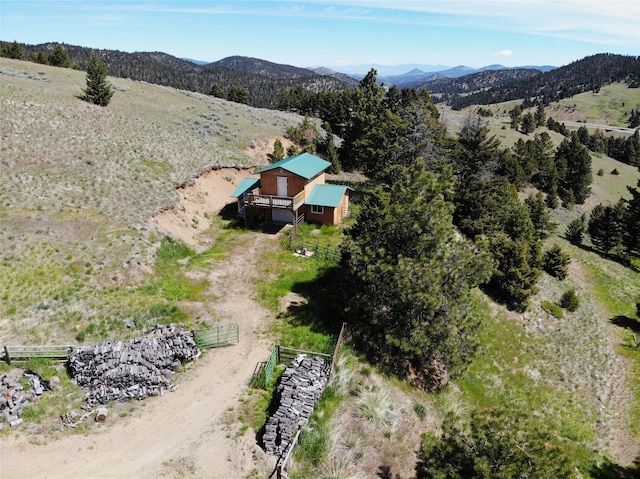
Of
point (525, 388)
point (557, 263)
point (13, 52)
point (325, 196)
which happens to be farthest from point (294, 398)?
point (13, 52)

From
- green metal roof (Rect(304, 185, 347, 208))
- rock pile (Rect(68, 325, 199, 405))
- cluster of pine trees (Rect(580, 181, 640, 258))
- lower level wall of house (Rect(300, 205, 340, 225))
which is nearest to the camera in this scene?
rock pile (Rect(68, 325, 199, 405))

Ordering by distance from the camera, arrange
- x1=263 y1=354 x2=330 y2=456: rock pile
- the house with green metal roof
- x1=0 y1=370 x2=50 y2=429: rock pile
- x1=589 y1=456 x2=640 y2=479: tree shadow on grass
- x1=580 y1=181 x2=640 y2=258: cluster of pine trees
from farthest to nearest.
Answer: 1. x1=580 y1=181 x2=640 y2=258: cluster of pine trees
2. the house with green metal roof
3. x1=589 y1=456 x2=640 y2=479: tree shadow on grass
4. x1=0 y1=370 x2=50 y2=429: rock pile
5. x1=263 y1=354 x2=330 y2=456: rock pile

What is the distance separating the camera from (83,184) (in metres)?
32.4

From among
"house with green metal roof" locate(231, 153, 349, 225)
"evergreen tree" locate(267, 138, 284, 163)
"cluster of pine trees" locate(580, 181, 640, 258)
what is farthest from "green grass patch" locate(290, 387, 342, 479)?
"cluster of pine trees" locate(580, 181, 640, 258)

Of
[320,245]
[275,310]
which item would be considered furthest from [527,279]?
[275,310]

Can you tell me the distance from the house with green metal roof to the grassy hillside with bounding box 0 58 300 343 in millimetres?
6813

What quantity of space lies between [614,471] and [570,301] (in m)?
16.8

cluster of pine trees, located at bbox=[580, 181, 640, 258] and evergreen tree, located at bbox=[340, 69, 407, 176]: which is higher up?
evergreen tree, located at bbox=[340, 69, 407, 176]

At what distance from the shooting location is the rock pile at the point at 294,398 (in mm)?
14445

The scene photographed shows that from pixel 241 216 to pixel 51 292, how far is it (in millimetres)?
18447

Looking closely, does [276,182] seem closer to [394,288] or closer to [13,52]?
[394,288]

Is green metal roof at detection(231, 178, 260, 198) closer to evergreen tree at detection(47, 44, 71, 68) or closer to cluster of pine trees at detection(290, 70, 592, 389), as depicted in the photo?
cluster of pine trees at detection(290, 70, 592, 389)

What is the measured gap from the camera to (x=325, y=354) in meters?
18.6

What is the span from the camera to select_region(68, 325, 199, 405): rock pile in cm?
1662
